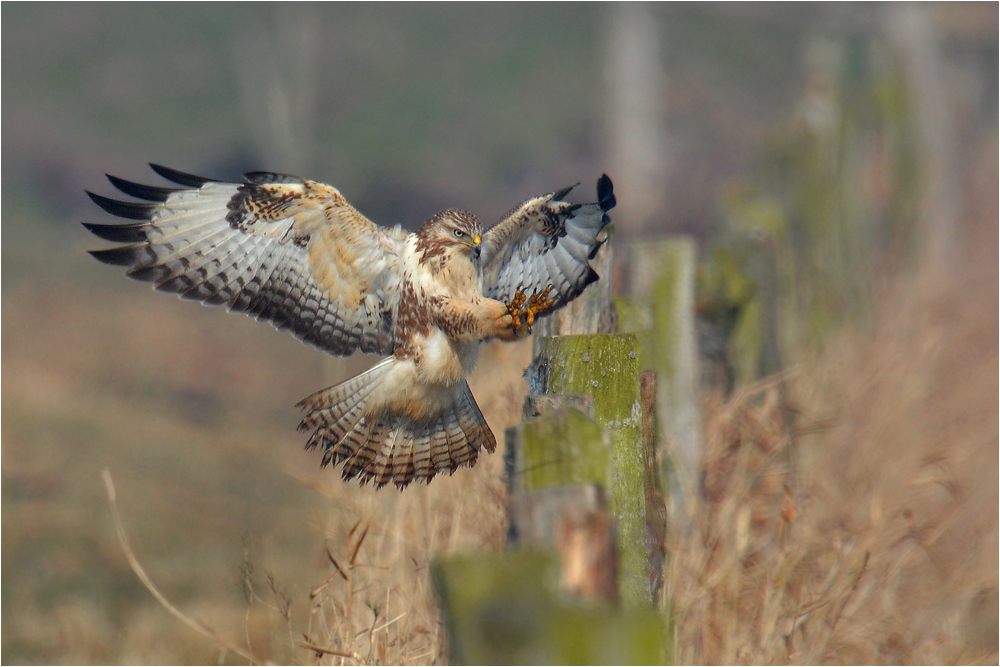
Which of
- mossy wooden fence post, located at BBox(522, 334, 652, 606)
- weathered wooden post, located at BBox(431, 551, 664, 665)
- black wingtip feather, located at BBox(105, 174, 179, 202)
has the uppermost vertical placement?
black wingtip feather, located at BBox(105, 174, 179, 202)

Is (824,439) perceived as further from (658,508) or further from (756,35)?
(756,35)

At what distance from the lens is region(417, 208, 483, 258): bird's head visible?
3.49 m

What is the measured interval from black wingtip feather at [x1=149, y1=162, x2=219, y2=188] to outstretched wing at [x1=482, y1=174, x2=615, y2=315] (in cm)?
115

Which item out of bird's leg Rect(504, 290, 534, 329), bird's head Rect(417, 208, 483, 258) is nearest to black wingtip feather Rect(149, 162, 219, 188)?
bird's head Rect(417, 208, 483, 258)

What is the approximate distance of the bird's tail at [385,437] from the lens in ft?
10.8

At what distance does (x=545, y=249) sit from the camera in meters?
3.56

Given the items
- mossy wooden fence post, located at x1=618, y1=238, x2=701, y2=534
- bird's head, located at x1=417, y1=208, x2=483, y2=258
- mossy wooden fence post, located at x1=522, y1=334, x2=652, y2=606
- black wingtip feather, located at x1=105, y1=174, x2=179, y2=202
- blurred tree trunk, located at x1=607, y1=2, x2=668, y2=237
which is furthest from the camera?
blurred tree trunk, located at x1=607, y1=2, x2=668, y2=237

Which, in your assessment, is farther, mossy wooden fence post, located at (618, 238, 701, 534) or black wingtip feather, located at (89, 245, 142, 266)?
mossy wooden fence post, located at (618, 238, 701, 534)

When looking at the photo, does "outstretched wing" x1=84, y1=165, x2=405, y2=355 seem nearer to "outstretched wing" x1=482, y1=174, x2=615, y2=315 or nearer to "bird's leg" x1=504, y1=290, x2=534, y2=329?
"outstretched wing" x1=482, y1=174, x2=615, y2=315

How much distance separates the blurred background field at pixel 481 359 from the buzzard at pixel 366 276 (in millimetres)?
493

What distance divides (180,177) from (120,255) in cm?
38

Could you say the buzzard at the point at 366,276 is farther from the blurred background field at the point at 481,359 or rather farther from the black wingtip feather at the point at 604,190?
the blurred background field at the point at 481,359

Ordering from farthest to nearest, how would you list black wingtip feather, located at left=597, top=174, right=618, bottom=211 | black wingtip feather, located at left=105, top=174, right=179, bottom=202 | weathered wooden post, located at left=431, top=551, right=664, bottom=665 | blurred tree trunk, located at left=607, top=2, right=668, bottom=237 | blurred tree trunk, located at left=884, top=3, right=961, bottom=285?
blurred tree trunk, located at left=607, top=2, right=668, bottom=237 < blurred tree trunk, located at left=884, top=3, right=961, bottom=285 < black wingtip feather, located at left=105, top=174, right=179, bottom=202 < black wingtip feather, located at left=597, top=174, right=618, bottom=211 < weathered wooden post, located at left=431, top=551, right=664, bottom=665

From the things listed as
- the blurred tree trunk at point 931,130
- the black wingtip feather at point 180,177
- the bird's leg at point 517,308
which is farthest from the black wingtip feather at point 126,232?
the blurred tree trunk at point 931,130
